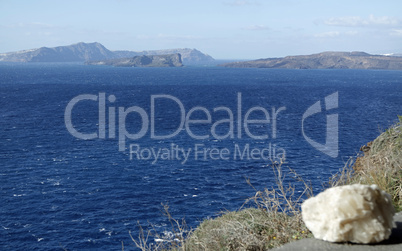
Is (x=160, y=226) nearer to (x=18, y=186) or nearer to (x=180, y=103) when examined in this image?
(x=18, y=186)

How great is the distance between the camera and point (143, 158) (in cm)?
4941

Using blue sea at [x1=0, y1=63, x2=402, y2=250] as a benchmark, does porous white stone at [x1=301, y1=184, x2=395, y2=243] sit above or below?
above

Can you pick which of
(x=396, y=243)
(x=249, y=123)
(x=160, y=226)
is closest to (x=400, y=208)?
(x=396, y=243)

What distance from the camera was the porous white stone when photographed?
6.38 metres

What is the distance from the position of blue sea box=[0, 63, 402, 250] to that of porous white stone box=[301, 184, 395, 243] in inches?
325

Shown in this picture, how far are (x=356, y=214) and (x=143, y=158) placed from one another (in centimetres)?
4421

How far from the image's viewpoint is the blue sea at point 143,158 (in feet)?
108

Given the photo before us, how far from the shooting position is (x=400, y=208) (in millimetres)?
8570

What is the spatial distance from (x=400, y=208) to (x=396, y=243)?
2.26 m

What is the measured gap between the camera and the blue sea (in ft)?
108

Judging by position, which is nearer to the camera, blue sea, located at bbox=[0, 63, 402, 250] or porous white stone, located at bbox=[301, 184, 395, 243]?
porous white stone, located at bbox=[301, 184, 395, 243]

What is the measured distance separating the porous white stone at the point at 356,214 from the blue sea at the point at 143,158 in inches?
325

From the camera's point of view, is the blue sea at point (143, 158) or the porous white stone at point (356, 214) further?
the blue sea at point (143, 158)

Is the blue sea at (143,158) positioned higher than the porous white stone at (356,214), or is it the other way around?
the porous white stone at (356,214)
